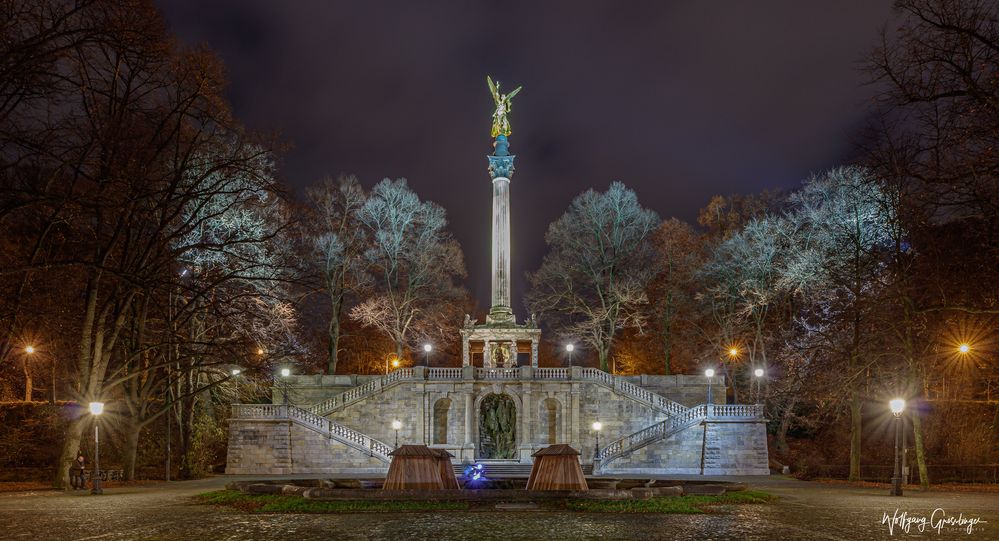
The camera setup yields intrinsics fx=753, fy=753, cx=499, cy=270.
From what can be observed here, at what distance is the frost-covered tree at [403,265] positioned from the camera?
48906 millimetres

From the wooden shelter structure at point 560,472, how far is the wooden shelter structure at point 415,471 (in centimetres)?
251

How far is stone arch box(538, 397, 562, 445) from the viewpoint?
39.7 metres

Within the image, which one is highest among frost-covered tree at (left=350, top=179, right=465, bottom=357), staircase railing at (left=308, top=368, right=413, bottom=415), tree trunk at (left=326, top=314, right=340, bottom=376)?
frost-covered tree at (left=350, top=179, right=465, bottom=357)

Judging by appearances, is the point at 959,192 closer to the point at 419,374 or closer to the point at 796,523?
the point at 796,523

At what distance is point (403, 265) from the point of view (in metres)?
50.2

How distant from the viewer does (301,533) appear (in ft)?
43.1

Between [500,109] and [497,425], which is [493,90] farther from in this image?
[497,425]

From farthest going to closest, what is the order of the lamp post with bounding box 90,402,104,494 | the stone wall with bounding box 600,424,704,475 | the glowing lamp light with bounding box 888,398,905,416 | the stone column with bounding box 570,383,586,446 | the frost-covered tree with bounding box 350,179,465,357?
the frost-covered tree with bounding box 350,179,465,357, the stone column with bounding box 570,383,586,446, the stone wall with bounding box 600,424,704,475, the glowing lamp light with bounding box 888,398,905,416, the lamp post with bounding box 90,402,104,494

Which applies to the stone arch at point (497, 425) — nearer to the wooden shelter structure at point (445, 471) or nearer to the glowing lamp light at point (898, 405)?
the wooden shelter structure at point (445, 471)

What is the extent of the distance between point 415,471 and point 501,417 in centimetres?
2330

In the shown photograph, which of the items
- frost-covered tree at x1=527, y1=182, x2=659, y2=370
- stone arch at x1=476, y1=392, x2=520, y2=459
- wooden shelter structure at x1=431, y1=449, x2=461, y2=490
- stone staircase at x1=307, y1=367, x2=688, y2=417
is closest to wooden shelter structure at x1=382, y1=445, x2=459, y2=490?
wooden shelter structure at x1=431, y1=449, x2=461, y2=490

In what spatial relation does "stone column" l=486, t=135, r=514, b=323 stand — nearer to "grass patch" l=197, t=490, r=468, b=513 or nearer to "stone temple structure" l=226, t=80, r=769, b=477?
"stone temple structure" l=226, t=80, r=769, b=477

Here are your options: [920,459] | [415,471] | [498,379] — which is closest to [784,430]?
[920,459]

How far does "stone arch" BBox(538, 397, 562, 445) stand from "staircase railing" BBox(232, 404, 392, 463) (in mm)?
9151
